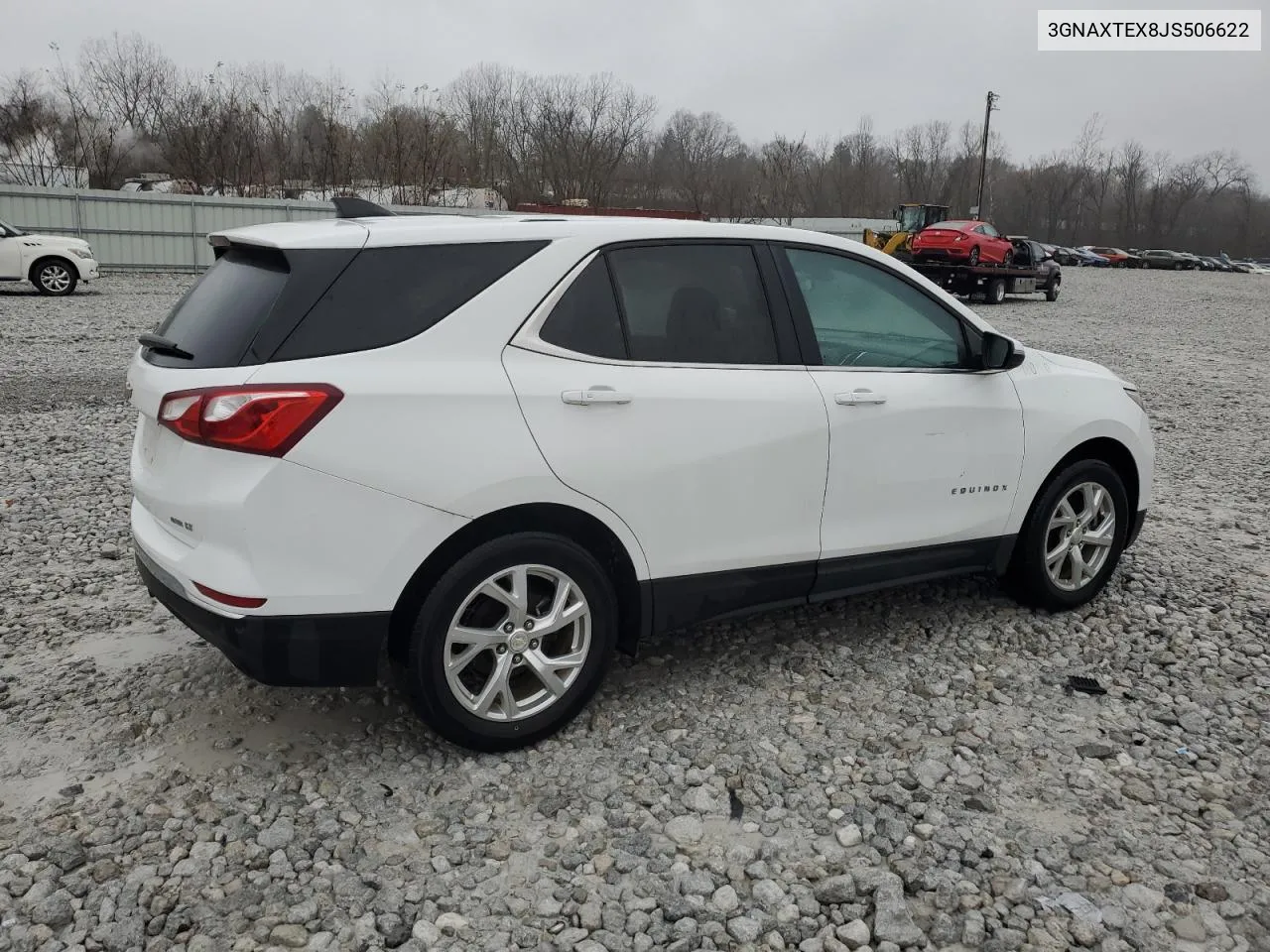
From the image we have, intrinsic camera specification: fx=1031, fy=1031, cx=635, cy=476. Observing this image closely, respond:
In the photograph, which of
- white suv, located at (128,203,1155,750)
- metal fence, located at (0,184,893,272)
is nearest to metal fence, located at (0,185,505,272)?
metal fence, located at (0,184,893,272)

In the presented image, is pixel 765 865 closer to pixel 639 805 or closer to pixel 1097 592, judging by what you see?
pixel 639 805

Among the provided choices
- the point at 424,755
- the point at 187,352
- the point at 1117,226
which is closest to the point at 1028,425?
the point at 424,755

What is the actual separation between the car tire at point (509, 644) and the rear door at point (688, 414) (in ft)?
0.84

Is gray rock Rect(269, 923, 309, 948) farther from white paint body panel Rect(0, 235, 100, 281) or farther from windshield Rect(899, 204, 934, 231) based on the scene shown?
windshield Rect(899, 204, 934, 231)

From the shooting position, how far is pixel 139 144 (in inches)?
1790

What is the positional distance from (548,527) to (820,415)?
3.67 ft

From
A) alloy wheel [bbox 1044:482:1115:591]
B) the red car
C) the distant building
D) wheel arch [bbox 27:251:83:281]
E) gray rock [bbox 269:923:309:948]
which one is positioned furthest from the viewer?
the distant building

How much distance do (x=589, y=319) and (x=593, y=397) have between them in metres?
0.29

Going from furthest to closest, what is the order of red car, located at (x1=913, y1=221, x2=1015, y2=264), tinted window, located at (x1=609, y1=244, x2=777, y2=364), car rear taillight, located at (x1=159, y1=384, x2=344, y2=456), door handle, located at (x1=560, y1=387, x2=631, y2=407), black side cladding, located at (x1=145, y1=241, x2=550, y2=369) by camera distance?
1. red car, located at (x1=913, y1=221, x2=1015, y2=264)
2. tinted window, located at (x1=609, y1=244, x2=777, y2=364)
3. door handle, located at (x1=560, y1=387, x2=631, y2=407)
4. black side cladding, located at (x1=145, y1=241, x2=550, y2=369)
5. car rear taillight, located at (x1=159, y1=384, x2=344, y2=456)

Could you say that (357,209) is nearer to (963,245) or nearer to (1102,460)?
(1102,460)

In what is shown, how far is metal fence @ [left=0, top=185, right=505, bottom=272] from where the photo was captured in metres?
24.6

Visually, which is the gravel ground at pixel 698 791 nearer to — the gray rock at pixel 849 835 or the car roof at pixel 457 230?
the gray rock at pixel 849 835

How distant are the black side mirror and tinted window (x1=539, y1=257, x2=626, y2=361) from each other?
66.0 inches

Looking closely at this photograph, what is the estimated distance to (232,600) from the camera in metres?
2.93
